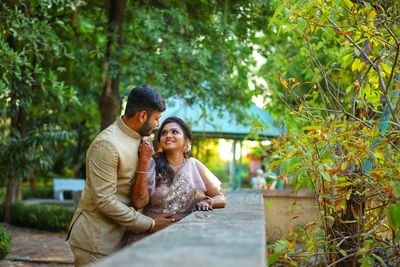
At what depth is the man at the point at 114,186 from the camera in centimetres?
456

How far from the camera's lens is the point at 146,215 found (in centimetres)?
489

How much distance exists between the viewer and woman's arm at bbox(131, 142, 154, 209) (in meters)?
4.66

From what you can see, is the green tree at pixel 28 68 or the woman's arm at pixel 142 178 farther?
the green tree at pixel 28 68

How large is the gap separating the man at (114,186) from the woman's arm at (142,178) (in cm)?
1

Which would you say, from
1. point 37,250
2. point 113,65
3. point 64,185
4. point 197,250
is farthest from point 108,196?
point 64,185

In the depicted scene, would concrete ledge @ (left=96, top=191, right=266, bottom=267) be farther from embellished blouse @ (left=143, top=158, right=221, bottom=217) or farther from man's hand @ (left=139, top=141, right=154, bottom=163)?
embellished blouse @ (left=143, top=158, right=221, bottom=217)

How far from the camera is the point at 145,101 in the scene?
4691 mm

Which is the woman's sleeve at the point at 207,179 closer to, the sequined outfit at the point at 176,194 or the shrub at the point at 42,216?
the sequined outfit at the point at 176,194

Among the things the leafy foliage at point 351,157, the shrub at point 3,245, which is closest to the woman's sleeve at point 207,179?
the leafy foliage at point 351,157

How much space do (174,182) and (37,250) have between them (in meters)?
8.46

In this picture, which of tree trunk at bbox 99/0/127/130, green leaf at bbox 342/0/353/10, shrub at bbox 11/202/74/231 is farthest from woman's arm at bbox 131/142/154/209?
shrub at bbox 11/202/74/231

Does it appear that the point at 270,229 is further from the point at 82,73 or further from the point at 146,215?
the point at 82,73

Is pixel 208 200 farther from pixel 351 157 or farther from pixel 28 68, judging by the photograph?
pixel 28 68

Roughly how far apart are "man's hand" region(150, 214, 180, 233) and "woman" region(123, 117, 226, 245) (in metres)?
0.02
